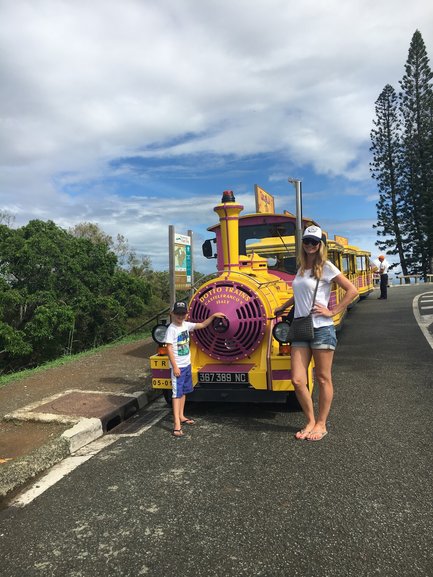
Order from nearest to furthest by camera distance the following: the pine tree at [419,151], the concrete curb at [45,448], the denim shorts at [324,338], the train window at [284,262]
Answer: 1. the concrete curb at [45,448]
2. the denim shorts at [324,338]
3. the train window at [284,262]
4. the pine tree at [419,151]

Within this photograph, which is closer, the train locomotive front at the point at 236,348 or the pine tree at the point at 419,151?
the train locomotive front at the point at 236,348

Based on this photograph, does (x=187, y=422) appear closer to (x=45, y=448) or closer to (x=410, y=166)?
(x=45, y=448)

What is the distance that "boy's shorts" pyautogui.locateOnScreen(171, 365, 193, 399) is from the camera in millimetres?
4703

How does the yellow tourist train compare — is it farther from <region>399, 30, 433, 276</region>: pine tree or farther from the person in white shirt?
<region>399, 30, 433, 276</region>: pine tree

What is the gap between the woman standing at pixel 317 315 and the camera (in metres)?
4.20

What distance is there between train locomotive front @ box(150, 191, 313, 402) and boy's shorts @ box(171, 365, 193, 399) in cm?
20

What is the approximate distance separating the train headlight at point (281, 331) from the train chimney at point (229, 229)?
100 centimetres

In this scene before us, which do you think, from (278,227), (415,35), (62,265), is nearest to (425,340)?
(278,227)

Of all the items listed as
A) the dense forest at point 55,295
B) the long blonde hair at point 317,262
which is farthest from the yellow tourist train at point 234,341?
the dense forest at point 55,295

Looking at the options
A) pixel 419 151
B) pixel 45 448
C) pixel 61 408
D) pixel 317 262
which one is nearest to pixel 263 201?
pixel 317 262

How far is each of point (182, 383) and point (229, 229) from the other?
6.19 feet

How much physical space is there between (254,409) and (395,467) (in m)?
2.00

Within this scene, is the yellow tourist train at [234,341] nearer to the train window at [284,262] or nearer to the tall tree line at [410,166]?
the train window at [284,262]

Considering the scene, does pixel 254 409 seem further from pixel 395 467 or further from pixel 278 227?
pixel 278 227
